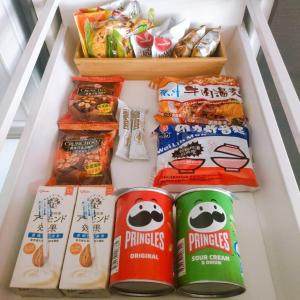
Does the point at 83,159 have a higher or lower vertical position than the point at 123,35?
lower

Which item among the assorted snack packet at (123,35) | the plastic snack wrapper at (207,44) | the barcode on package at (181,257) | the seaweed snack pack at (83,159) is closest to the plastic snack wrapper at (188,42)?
the plastic snack wrapper at (207,44)

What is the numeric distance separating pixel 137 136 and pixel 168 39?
386mm

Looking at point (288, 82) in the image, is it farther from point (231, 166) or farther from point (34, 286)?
point (34, 286)

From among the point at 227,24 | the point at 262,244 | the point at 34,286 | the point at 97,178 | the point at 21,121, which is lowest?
the point at 34,286

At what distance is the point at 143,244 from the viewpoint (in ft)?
2.08

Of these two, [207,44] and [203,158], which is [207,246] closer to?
[203,158]

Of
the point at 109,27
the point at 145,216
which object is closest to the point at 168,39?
the point at 109,27

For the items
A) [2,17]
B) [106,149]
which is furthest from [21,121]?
[106,149]

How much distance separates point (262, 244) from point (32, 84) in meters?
1.16

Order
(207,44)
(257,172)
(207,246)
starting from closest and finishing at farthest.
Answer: (207,246)
(257,172)
(207,44)

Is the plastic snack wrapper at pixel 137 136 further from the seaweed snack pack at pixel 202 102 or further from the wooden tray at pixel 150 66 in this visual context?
the wooden tray at pixel 150 66

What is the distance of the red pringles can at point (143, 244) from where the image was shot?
24.2 inches

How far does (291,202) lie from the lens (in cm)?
68

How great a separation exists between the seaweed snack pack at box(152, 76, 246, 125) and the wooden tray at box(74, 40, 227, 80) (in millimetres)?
57
